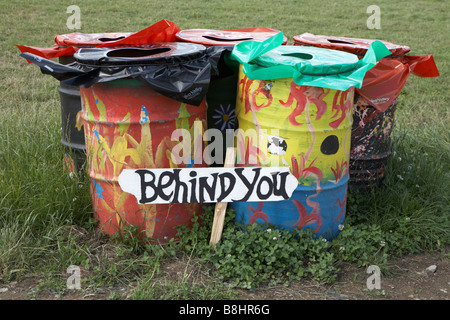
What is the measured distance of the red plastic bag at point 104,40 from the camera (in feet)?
10.2

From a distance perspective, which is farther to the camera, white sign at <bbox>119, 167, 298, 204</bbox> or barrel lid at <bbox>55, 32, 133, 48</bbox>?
barrel lid at <bbox>55, 32, 133, 48</bbox>

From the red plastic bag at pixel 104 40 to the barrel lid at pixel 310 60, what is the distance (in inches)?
32.6

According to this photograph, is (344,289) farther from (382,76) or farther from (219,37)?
(219,37)

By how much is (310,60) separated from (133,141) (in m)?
1.04

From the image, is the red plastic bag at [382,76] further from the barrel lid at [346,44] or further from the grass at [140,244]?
the grass at [140,244]

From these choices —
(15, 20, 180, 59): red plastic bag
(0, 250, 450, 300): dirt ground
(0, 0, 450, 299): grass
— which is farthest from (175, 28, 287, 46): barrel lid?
(0, 250, 450, 300): dirt ground

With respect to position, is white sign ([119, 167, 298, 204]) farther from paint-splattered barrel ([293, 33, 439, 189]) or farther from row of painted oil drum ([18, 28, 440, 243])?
paint-splattered barrel ([293, 33, 439, 189])

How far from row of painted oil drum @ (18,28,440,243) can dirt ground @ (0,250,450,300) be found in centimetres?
31

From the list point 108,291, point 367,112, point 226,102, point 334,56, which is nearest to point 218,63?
point 226,102

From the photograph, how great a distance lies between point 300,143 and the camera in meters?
2.63

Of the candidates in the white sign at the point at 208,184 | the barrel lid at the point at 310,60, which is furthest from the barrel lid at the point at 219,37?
the white sign at the point at 208,184

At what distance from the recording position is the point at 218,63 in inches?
117

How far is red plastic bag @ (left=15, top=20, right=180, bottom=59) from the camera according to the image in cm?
312

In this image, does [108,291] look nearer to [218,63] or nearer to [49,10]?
[218,63]
